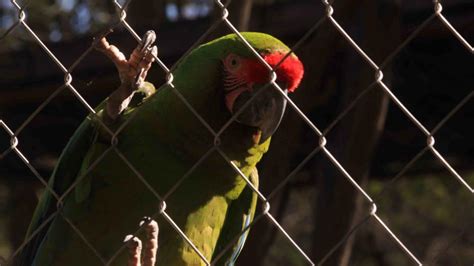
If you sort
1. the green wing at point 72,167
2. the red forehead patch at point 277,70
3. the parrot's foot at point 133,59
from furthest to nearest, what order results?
→ the green wing at point 72,167
the red forehead patch at point 277,70
the parrot's foot at point 133,59

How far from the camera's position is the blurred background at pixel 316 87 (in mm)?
3699

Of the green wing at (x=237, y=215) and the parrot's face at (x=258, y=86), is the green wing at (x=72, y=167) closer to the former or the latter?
the parrot's face at (x=258, y=86)

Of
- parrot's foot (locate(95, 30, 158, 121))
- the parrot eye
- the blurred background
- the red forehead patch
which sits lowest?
the blurred background

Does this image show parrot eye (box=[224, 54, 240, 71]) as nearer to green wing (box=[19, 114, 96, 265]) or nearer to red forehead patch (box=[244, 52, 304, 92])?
red forehead patch (box=[244, 52, 304, 92])

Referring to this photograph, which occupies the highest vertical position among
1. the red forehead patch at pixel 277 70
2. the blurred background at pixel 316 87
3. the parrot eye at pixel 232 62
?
the parrot eye at pixel 232 62

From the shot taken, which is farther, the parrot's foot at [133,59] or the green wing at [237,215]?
the green wing at [237,215]

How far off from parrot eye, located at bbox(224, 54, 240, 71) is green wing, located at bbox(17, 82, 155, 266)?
0.91 feet

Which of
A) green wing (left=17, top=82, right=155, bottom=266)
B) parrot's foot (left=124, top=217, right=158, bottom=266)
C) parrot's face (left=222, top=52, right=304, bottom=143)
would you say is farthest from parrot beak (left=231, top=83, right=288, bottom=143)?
parrot's foot (left=124, top=217, right=158, bottom=266)

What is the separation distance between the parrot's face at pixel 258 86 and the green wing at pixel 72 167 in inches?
11.3

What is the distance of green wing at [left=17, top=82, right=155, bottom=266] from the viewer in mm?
Result: 2643

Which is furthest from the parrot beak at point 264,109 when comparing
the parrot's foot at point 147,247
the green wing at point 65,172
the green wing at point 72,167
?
the parrot's foot at point 147,247

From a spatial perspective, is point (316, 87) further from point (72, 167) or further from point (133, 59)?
point (133, 59)

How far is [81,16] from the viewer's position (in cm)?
576

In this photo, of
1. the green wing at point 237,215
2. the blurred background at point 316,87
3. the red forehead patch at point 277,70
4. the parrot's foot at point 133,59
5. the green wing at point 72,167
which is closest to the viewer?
the parrot's foot at point 133,59
